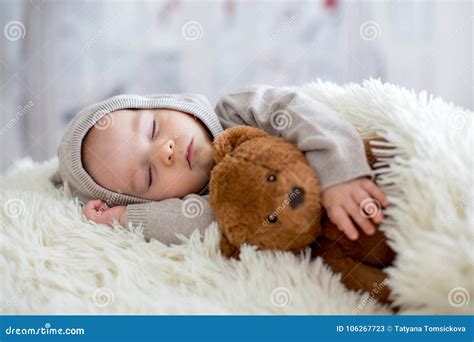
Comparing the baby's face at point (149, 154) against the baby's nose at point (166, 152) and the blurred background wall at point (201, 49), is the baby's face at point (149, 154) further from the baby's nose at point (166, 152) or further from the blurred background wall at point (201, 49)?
the blurred background wall at point (201, 49)

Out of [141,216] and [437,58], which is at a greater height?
[437,58]

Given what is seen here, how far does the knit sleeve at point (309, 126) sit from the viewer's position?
2.84 ft

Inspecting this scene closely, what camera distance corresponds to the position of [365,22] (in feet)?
7.60

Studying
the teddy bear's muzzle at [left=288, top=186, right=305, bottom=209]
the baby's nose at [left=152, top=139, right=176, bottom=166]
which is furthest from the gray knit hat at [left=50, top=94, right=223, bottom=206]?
the teddy bear's muzzle at [left=288, top=186, right=305, bottom=209]

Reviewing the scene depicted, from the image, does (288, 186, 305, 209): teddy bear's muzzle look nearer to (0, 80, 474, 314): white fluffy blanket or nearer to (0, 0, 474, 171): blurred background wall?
(0, 80, 474, 314): white fluffy blanket

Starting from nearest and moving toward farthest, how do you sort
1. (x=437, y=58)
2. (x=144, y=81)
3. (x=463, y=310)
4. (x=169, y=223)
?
(x=463, y=310), (x=169, y=223), (x=437, y=58), (x=144, y=81)

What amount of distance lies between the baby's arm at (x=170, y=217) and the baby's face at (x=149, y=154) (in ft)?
0.17

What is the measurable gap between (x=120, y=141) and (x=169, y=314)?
46cm

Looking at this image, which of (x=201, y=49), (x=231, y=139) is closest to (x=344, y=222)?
(x=231, y=139)

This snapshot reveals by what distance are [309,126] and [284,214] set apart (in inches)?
7.8

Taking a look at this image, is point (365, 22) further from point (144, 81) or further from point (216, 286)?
point (216, 286)

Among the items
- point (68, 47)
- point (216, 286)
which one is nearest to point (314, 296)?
point (216, 286)

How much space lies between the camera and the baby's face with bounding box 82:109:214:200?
1086mm

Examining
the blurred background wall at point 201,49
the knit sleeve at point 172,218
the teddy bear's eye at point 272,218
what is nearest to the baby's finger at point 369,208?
the teddy bear's eye at point 272,218
